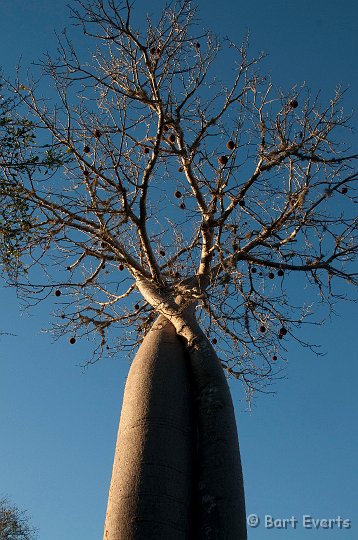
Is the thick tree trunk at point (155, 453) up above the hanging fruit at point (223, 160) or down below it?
below

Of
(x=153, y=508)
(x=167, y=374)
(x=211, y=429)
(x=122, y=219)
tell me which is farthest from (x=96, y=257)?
(x=153, y=508)

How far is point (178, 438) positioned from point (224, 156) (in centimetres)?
213

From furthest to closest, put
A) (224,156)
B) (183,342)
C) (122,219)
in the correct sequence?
(122,219), (224,156), (183,342)

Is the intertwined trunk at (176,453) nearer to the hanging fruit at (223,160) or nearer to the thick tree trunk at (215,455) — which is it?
the thick tree trunk at (215,455)

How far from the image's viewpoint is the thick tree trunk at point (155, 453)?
316 cm

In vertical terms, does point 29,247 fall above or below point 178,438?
above

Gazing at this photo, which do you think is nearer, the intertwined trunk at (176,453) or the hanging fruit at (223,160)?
the intertwined trunk at (176,453)

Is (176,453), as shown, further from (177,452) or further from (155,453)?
(155,453)

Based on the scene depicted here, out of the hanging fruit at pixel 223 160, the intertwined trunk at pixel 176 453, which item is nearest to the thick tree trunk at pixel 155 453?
the intertwined trunk at pixel 176 453

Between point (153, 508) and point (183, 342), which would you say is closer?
point (153, 508)

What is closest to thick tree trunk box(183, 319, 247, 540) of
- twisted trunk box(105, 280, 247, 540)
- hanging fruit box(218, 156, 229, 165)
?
twisted trunk box(105, 280, 247, 540)

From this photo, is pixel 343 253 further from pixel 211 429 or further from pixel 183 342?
pixel 211 429

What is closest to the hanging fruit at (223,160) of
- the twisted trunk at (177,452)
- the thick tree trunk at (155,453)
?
the twisted trunk at (177,452)

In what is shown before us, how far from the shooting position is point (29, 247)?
197 inches
